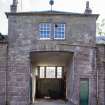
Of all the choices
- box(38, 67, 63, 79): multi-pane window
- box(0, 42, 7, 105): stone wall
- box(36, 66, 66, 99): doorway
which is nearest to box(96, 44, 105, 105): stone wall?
box(0, 42, 7, 105): stone wall

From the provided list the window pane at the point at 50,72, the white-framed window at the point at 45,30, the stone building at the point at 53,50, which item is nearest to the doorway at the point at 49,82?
the window pane at the point at 50,72

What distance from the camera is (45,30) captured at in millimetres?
23422

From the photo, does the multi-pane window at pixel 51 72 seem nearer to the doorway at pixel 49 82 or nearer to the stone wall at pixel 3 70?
the doorway at pixel 49 82

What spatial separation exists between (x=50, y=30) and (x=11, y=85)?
517cm

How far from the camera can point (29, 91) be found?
76.4 ft

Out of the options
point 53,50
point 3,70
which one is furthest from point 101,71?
point 3,70

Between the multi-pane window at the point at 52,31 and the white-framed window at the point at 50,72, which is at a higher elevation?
the multi-pane window at the point at 52,31

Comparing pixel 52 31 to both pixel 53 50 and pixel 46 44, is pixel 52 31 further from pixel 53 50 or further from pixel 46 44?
pixel 53 50

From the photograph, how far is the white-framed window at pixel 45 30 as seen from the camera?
76.9 feet

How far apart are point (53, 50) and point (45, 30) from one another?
167 centimetres

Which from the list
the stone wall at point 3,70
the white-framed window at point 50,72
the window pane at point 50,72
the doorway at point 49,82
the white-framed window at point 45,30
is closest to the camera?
the stone wall at point 3,70

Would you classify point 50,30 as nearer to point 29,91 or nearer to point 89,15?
point 89,15

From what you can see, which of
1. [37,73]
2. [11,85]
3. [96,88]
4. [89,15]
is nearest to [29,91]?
[11,85]

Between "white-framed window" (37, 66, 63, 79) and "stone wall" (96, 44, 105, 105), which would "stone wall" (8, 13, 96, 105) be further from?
"white-framed window" (37, 66, 63, 79)
